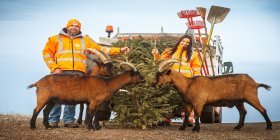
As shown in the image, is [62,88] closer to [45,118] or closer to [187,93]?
[45,118]

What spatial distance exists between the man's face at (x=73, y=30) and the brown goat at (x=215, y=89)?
2.19 m

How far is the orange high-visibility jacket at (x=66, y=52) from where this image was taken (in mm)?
8297

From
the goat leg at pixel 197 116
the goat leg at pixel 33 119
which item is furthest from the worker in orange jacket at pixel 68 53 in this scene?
the goat leg at pixel 197 116

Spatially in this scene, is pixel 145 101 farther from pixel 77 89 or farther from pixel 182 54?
pixel 182 54

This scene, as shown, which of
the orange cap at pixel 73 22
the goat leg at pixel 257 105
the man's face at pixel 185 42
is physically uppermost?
the orange cap at pixel 73 22

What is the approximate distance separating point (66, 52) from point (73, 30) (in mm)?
535

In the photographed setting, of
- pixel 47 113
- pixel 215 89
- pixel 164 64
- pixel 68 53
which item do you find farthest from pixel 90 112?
pixel 215 89

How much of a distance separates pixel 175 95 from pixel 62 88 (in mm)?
2451

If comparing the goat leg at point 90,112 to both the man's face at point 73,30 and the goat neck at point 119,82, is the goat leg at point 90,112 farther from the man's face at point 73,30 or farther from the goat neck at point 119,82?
the man's face at point 73,30

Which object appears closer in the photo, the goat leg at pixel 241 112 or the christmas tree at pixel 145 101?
the christmas tree at pixel 145 101

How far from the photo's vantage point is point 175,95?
8.38m

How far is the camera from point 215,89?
7.86 meters

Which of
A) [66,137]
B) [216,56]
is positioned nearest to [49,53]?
[66,137]

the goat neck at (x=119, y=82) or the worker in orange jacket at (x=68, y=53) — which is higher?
the worker in orange jacket at (x=68, y=53)
